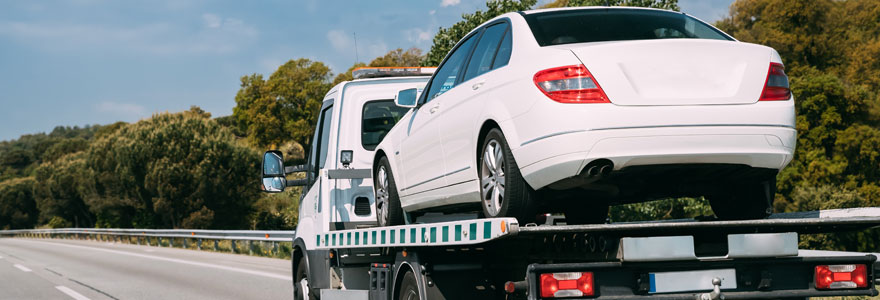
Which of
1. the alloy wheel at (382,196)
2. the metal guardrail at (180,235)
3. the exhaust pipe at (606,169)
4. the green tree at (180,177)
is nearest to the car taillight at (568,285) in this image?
the exhaust pipe at (606,169)

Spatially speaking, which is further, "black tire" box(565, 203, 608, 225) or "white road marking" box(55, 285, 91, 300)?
"white road marking" box(55, 285, 91, 300)

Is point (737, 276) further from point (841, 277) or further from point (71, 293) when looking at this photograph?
point (71, 293)

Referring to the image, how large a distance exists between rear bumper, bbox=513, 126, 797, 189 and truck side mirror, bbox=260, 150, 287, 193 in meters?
4.59

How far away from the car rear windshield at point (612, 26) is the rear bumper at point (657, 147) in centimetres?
83

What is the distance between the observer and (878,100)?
147ft

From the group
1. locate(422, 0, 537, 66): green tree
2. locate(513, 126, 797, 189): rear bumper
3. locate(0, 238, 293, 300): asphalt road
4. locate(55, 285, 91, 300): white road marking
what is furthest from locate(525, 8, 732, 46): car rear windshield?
locate(422, 0, 537, 66): green tree

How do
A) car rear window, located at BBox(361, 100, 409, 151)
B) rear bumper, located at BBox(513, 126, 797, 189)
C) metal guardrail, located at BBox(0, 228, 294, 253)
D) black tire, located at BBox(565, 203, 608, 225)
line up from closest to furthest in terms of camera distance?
rear bumper, located at BBox(513, 126, 797, 189) < black tire, located at BBox(565, 203, 608, 225) < car rear window, located at BBox(361, 100, 409, 151) < metal guardrail, located at BBox(0, 228, 294, 253)

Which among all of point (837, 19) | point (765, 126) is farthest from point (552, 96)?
point (837, 19)

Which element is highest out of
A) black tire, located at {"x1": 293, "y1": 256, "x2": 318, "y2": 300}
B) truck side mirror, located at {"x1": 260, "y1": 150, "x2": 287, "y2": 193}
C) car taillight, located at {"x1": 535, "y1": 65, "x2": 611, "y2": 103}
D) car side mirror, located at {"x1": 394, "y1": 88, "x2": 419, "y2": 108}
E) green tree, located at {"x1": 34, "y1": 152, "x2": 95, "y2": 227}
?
green tree, located at {"x1": 34, "y1": 152, "x2": 95, "y2": 227}

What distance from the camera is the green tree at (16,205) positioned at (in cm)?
9744

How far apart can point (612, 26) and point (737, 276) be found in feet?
5.63

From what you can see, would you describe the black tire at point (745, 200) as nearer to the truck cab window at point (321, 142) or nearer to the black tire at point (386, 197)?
the black tire at point (386, 197)

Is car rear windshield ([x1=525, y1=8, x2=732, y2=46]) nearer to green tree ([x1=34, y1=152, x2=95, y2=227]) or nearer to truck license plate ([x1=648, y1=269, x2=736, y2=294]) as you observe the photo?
truck license plate ([x1=648, y1=269, x2=736, y2=294])

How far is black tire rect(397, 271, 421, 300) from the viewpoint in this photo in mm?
6039
